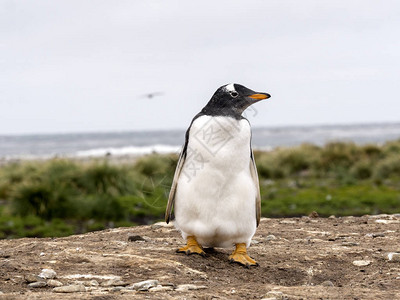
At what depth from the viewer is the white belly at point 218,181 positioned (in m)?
4.73

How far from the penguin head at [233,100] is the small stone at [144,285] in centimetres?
149

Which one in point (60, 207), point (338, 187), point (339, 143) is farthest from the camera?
point (339, 143)

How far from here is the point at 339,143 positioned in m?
20.8

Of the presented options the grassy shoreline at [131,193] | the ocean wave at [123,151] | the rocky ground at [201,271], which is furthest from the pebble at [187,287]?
the ocean wave at [123,151]

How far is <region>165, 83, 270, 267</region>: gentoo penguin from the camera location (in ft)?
15.5

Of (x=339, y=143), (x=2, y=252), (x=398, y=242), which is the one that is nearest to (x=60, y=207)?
(x=2, y=252)

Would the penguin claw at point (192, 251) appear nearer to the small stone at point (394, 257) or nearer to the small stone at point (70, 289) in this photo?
the small stone at point (70, 289)

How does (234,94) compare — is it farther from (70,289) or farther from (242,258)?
(70,289)

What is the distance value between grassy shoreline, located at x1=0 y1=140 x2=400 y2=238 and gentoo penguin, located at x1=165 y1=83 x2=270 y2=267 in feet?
10.9

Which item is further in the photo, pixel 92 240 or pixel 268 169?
pixel 268 169

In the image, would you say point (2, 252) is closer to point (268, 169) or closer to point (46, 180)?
point (46, 180)

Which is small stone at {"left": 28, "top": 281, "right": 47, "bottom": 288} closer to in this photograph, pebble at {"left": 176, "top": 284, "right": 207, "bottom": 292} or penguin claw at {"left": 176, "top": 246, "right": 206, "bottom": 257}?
pebble at {"left": 176, "top": 284, "right": 207, "bottom": 292}

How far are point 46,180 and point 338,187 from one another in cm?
709

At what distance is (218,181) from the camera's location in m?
4.76
